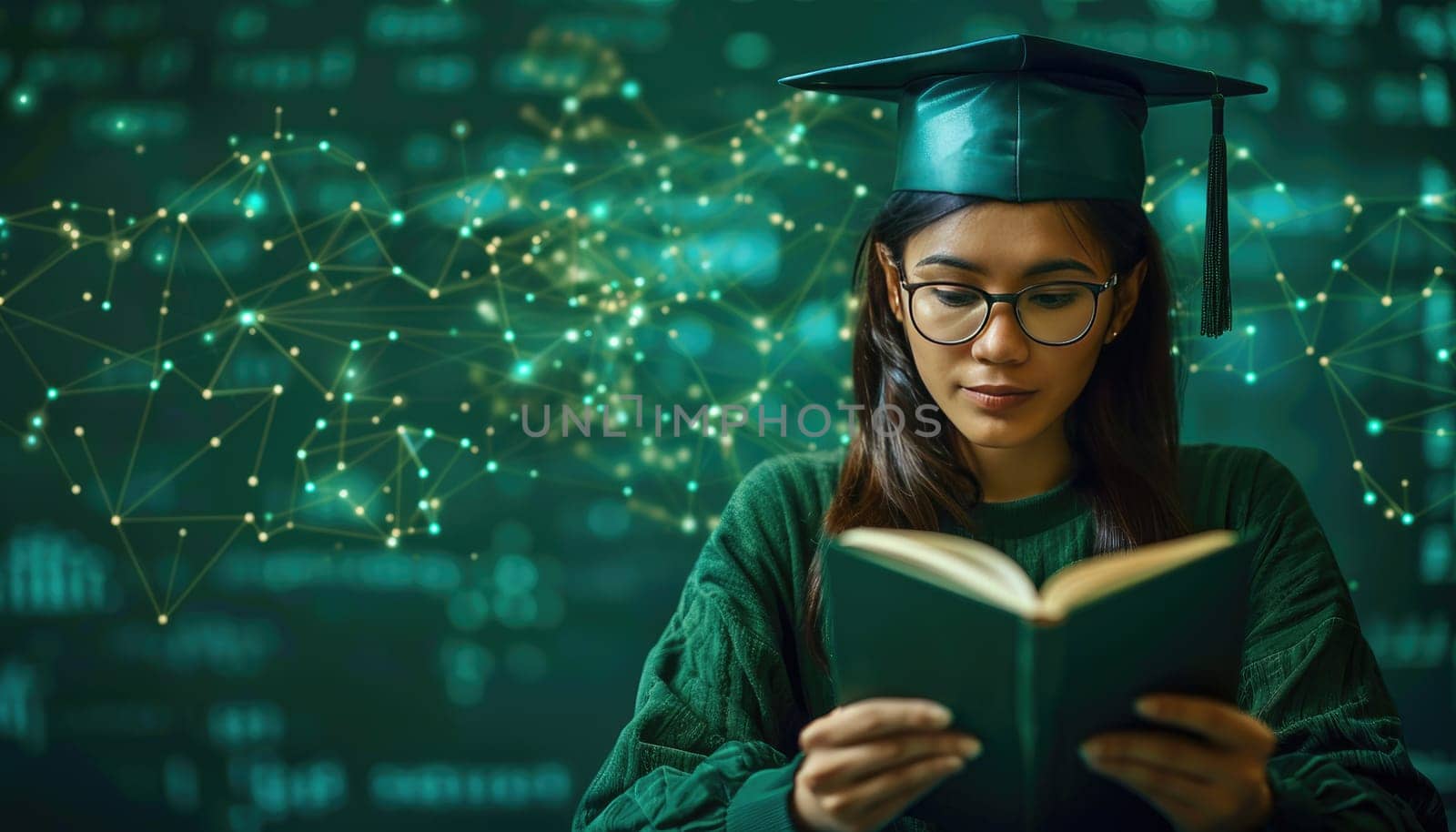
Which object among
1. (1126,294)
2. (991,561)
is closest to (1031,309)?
(1126,294)

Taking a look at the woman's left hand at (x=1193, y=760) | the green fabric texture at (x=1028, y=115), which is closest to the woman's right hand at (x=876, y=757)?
the woman's left hand at (x=1193, y=760)

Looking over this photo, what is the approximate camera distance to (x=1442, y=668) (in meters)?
1.87

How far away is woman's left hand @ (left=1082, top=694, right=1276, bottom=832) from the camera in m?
0.87

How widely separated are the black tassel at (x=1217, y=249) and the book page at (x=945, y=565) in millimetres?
567

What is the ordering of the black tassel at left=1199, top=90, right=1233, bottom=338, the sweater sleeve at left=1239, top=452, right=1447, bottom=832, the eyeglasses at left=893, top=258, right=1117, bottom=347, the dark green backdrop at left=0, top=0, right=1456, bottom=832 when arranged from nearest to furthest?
the sweater sleeve at left=1239, top=452, right=1447, bottom=832, the eyeglasses at left=893, top=258, right=1117, bottom=347, the black tassel at left=1199, top=90, right=1233, bottom=338, the dark green backdrop at left=0, top=0, right=1456, bottom=832

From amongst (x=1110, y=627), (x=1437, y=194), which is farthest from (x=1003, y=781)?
(x=1437, y=194)

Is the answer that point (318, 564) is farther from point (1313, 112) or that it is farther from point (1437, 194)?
point (1437, 194)

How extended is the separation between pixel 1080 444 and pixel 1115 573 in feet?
1.77

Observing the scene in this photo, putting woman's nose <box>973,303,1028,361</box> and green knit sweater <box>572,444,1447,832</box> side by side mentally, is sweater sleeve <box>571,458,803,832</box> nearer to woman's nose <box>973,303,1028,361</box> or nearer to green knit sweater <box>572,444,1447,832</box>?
green knit sweater <box>572,444,1447,832</box>

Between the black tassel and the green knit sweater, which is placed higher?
the black tassel

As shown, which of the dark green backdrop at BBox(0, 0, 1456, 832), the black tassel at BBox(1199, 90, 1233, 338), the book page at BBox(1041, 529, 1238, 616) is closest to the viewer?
the book page at BBox(1041, 529, 1238, 616)

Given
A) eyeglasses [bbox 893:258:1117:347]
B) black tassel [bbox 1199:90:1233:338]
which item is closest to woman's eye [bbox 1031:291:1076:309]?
eyeglasses [bbox 893:258:1117:347]

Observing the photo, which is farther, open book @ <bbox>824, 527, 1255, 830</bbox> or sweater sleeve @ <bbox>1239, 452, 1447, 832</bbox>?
sweater sleeve @ <bbox>1239, 452, 1447, 832</bbox>

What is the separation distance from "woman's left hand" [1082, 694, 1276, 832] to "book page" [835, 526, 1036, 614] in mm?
158
